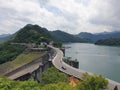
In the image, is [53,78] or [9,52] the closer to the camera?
[53,78]

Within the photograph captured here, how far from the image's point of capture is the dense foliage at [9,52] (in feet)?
466

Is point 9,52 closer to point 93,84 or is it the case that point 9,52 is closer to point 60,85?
point 93,84

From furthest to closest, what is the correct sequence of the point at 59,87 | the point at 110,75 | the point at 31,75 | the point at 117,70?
1. the point at 117,70
2. the point at 110,75
3. the point at 31,75
4. the point at 59,87

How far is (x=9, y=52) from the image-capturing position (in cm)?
16100

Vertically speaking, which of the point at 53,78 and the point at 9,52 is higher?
the point at 53,78

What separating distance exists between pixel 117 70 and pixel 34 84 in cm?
7724

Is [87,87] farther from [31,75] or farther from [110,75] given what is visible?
[110,75]

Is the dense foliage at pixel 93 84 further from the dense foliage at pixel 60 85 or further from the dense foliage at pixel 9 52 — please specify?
the dense foliage at pixel 9 52

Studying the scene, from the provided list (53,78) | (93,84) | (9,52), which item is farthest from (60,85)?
(9,52)

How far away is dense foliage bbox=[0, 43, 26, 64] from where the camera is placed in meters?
142

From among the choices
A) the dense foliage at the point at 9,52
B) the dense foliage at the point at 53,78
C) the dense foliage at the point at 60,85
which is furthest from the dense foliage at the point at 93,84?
the dense foliage at the point at 9,52

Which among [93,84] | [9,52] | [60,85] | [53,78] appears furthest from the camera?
[9,52]

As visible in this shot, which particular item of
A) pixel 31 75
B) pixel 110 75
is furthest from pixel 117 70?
pixel 31 75

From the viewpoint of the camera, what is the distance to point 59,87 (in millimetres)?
29328
